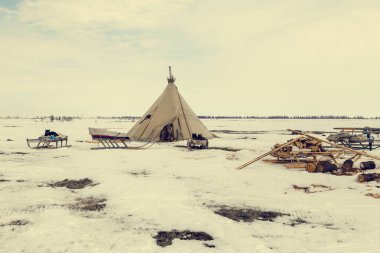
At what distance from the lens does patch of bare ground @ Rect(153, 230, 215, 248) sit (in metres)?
6.43

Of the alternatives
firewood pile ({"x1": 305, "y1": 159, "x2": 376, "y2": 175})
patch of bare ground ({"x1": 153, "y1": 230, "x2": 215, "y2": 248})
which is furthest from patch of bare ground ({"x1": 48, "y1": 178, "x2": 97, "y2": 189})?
firewood pile ({"x1": 305, "y1": 159, "x2": 376, "y2": 175})

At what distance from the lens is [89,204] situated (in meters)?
9.07

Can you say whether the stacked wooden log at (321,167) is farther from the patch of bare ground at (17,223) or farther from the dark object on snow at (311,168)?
the patch of bare ground at (17,223)

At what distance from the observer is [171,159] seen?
1762 cm

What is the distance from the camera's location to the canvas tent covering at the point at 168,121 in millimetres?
26859

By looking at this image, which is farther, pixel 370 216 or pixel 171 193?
pixel 171 193

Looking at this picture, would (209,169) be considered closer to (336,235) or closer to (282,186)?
(282,186)

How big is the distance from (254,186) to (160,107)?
1758cm

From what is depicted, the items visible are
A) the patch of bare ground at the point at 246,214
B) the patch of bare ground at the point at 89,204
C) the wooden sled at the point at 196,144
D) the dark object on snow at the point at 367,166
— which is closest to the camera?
the patch of bare ground at the point at 246,214

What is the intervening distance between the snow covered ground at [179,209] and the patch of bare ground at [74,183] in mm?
251

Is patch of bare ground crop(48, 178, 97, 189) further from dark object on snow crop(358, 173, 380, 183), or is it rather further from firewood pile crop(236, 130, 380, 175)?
dark object on snow crop(358, 173, 380, 183)

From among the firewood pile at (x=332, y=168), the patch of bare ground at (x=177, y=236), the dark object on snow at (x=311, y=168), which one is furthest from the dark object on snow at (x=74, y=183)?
the firewood pile at (x=332, y=168)

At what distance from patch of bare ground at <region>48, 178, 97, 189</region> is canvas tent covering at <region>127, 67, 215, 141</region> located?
581 inches

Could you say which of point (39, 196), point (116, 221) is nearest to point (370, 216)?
point (116, 221)
